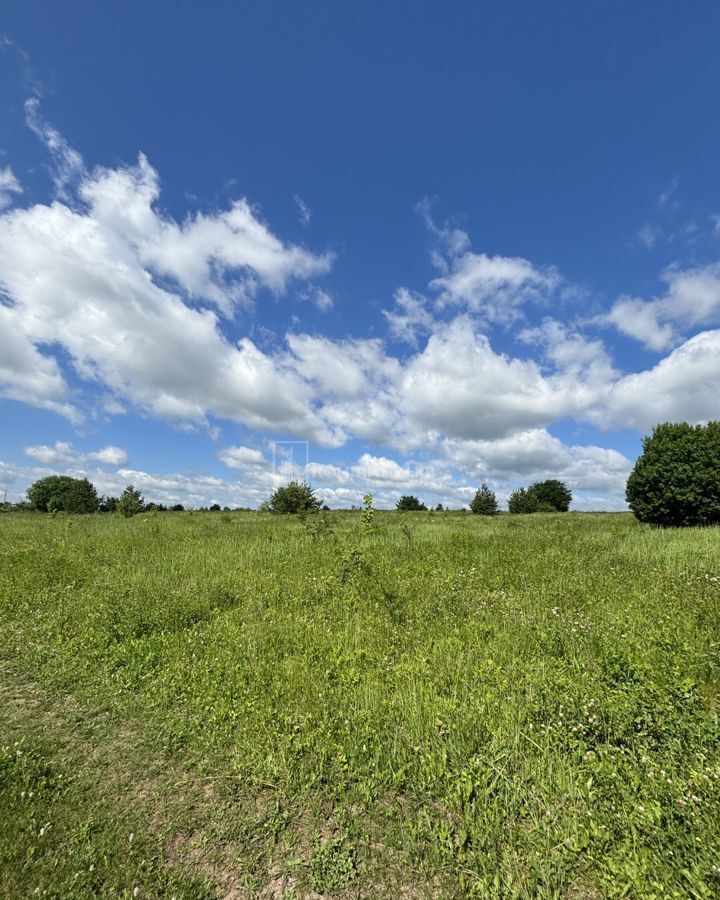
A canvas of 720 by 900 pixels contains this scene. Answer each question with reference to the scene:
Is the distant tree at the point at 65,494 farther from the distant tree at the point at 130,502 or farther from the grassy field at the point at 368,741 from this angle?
the grassy field at the point at 368,741

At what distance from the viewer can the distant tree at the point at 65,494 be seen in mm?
64188

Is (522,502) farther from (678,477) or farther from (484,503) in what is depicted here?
(678,477)

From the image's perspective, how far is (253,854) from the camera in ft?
11.1

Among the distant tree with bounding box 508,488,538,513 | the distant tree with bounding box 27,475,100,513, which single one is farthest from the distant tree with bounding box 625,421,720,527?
the distant tree with bounding box 27,475,100,513

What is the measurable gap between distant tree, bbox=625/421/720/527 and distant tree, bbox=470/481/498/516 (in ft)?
78.4

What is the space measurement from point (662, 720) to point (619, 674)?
828 mm

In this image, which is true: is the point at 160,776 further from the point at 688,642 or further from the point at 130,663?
the point at 688,642

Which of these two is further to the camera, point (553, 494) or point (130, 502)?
point (553, 494)

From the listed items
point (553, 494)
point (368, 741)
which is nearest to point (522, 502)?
point (553, 494)

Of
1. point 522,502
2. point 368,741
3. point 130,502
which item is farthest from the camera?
point 522,502

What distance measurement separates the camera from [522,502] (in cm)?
6200

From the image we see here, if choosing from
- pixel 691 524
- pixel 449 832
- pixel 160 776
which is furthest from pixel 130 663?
pixel 691 524

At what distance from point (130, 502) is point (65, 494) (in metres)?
30.3

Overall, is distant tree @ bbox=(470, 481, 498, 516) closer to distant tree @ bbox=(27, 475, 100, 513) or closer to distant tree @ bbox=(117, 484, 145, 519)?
distant tree @ bbox=(117, 484, 145, 519)
